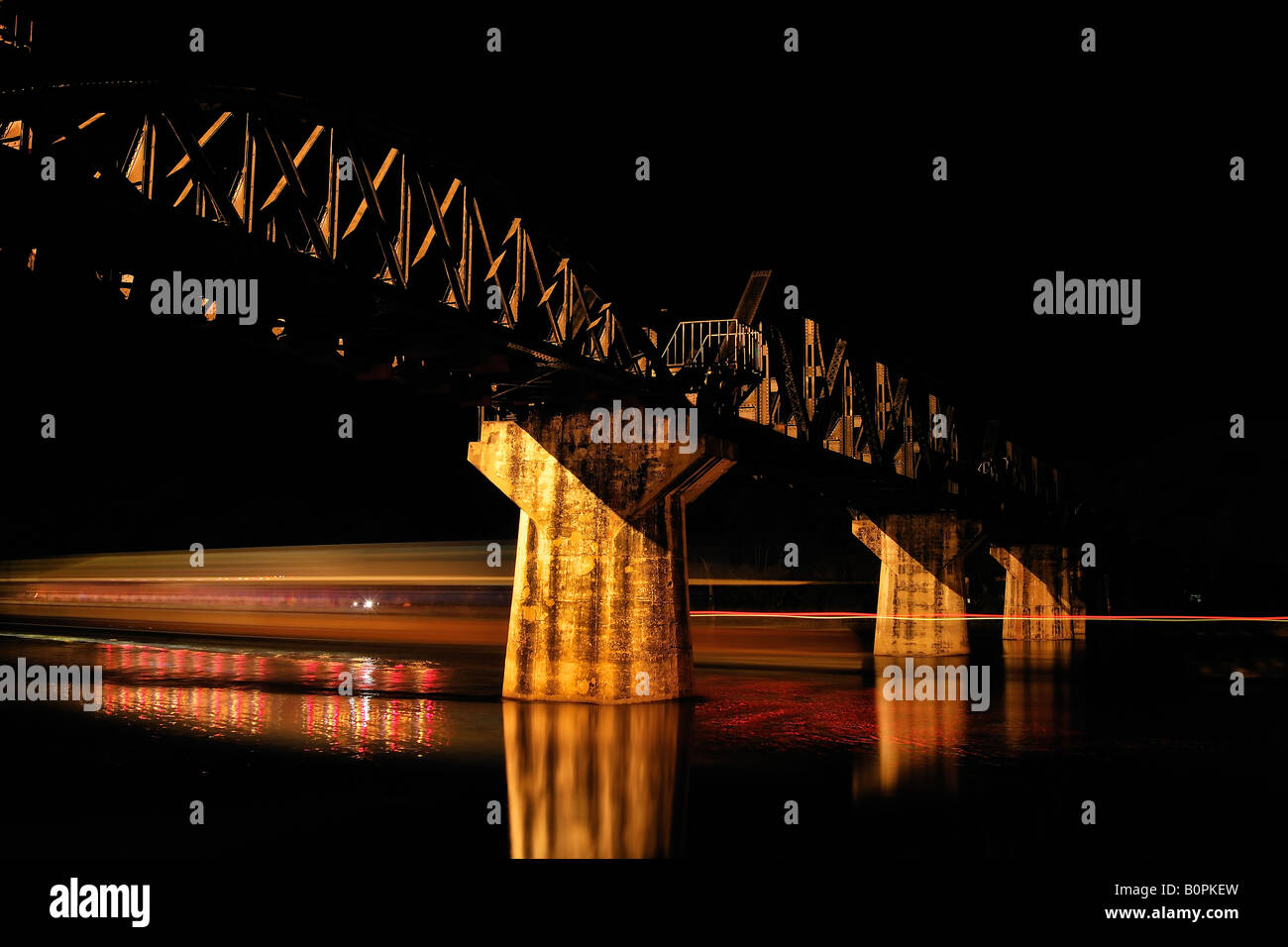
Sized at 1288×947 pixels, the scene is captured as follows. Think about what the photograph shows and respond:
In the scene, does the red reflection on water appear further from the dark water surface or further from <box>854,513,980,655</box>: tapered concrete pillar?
<box>854,513,980,655</box>: tapered concrete pillar

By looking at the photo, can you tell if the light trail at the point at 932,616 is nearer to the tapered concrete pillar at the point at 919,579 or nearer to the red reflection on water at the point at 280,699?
the tapered concrete pillar at the point at 919,579

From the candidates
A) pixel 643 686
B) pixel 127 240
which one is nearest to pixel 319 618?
pixel 643 686

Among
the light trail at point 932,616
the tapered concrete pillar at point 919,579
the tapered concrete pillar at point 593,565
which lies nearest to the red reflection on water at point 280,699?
the tapered concrete pillar at point 593,565

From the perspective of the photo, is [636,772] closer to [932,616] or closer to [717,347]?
[717,347]

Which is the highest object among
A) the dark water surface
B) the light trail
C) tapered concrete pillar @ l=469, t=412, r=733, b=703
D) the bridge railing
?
the bridge railing

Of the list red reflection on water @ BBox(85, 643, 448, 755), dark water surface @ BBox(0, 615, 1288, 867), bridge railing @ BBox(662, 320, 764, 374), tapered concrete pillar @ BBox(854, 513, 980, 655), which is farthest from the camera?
tapered concrete pillar @ BBox(854, 513, 980, 655)

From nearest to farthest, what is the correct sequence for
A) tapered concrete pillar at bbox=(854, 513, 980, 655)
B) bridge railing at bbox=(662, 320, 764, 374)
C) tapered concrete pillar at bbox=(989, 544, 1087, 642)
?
bridge railing at bbox=(662, 320, 764, 374) < tapered concrete pillar at bbox=(854, 513, 980, 655) < tapered concrete pillar at bbox=(989, 544, 1087, 642)

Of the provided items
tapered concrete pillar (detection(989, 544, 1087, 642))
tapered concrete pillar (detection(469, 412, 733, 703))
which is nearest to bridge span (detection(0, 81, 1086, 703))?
tapered concrete pillar (detection(469, 412, 733, 703))
